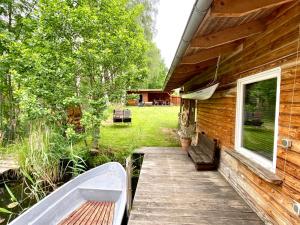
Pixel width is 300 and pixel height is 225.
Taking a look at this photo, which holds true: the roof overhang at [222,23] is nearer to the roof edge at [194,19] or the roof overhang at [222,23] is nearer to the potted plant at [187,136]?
the roof edge at [194,19]

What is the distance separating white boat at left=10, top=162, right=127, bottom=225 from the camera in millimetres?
3008

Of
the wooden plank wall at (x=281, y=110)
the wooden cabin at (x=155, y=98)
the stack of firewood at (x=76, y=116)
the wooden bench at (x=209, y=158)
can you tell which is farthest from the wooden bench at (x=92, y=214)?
the wooden cabin at (x=155, y=98)

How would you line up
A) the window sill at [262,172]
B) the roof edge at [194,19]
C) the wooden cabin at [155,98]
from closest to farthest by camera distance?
1. the roof edge at [194,19]
2. the window sill at [262,172]
3. the wooden cabin at [155,98]

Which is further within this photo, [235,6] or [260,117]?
[260,117]

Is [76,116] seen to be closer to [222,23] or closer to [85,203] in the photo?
[85,203]

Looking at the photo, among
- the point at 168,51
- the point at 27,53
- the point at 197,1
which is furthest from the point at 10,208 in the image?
the point at 168,51

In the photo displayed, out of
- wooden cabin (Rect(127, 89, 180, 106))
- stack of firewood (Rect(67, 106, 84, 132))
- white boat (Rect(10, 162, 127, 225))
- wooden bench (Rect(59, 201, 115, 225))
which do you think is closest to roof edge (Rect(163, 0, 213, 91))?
white boat (Rect(10, 162, 127, 225))

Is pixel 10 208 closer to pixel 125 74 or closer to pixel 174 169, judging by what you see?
pixel 174 169

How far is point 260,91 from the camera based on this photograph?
313 cm

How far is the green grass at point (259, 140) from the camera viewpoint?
2.83m

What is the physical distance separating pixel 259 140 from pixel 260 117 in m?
0.33

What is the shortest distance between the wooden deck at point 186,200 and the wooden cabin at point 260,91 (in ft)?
0.79

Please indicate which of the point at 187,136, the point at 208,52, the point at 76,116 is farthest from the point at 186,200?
the point at 76,116

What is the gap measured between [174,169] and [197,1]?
3834 mm
